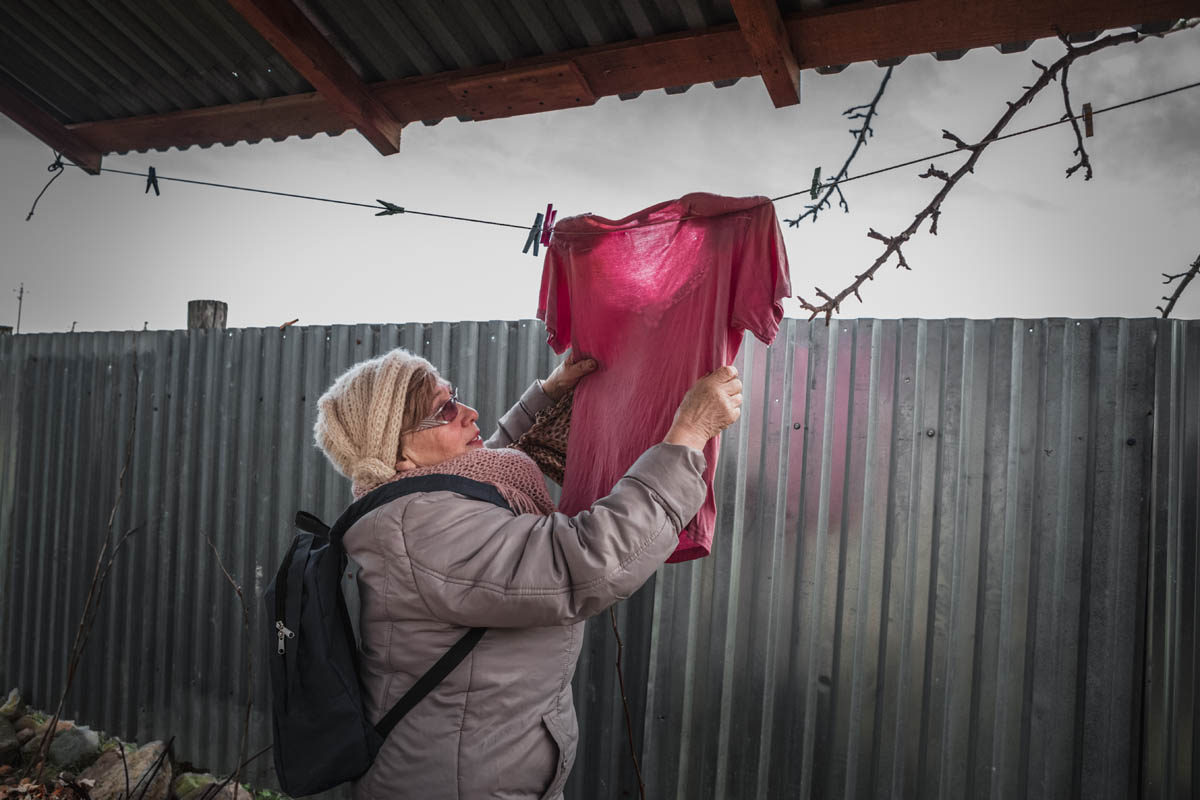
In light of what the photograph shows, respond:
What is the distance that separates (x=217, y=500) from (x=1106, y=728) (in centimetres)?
461

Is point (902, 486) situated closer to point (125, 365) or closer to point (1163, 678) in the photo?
point (1163, 678)

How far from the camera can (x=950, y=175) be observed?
2559mm

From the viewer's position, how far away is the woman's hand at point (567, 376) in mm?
2068

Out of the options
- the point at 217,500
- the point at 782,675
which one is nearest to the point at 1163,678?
the point at 782,675

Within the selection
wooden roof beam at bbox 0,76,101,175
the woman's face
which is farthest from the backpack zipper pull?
wooden roof beam at bbox 0,76,101,175

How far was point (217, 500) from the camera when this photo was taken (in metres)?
4.06

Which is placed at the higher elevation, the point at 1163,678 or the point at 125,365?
the point at 125,365

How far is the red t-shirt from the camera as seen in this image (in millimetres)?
1681

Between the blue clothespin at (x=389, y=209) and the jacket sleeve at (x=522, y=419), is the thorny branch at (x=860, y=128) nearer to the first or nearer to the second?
the jacket sleeve at (x=522, y=419)

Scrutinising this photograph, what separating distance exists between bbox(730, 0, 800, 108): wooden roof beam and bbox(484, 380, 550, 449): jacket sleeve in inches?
52.1

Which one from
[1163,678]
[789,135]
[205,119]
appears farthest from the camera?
[789,135]

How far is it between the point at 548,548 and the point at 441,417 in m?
0.52

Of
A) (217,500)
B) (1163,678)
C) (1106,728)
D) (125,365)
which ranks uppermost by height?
(125,365)

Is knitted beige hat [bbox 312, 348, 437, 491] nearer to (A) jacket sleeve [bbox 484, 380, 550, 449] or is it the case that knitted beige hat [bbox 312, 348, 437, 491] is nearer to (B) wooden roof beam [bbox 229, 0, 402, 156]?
(A) jacket sleeve [bbox 484, 380, 550, 449]
